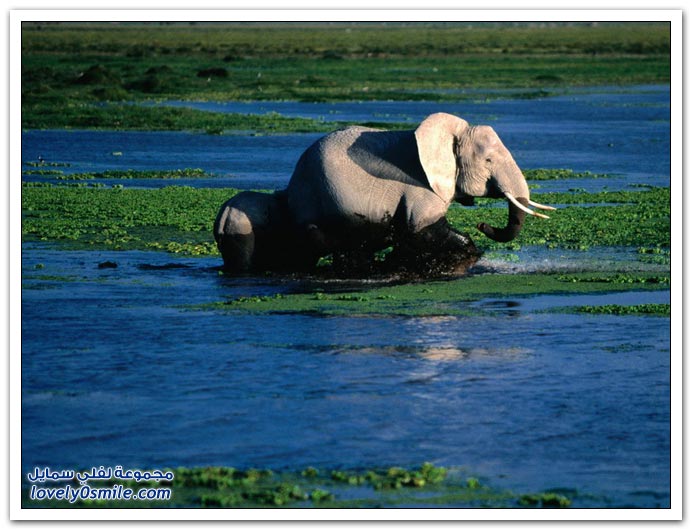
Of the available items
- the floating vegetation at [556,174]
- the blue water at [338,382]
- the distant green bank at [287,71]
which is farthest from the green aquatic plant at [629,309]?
the distant green bank at [287,71]

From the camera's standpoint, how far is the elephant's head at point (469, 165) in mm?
15406

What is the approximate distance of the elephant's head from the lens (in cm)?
1541

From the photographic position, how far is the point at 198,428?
1019 cm

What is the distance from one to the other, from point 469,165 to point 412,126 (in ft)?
70.5

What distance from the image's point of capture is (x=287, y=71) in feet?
220

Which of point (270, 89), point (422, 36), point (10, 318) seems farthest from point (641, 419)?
point (422, 36)

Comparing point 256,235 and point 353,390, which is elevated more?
point 256,235

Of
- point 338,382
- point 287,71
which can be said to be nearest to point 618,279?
point 338,382

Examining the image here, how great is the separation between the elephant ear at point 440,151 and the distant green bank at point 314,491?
6.47 metres

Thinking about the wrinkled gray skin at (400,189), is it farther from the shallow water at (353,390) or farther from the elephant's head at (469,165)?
the shallow water at (353,390)

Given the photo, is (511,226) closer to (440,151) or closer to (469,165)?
(469,165)
